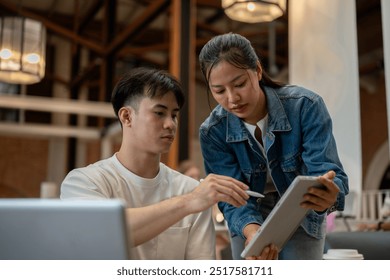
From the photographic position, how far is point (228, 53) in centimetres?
113

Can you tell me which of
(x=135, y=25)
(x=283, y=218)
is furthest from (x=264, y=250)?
(x=135, y=25)

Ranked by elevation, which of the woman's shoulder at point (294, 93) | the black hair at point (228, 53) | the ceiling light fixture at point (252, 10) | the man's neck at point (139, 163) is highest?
the ceiling light fixture at point (252, 10)

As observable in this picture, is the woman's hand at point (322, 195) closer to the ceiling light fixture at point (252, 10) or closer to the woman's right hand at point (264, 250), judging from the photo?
the woman's right hand at point (264, 250)


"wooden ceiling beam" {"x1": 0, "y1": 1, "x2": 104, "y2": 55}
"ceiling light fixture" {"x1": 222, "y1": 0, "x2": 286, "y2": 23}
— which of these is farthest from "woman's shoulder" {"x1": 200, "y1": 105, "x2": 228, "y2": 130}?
"wooden ceiling beam" {"x1": 0, "y1": 1, "x2": 104, "y2": 55}

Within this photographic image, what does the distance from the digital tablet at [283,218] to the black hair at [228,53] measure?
349 mm

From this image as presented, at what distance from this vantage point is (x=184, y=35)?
2.93 metres

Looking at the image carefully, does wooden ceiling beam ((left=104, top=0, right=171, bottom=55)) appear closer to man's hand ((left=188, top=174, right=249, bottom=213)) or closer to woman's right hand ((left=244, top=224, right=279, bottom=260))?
woman's right hand ((left=244, top=224, right=279, bottom=260))

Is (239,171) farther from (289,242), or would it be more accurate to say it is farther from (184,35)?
(184,35)

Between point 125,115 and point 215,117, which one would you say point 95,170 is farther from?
point 215,117

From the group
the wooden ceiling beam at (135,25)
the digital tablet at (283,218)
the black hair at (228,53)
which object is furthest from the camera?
the wooden ceiling beam at (135,25)

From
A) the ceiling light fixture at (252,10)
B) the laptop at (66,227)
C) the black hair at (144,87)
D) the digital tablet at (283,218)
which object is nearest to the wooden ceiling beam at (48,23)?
the ceiling light fixture at (252,10)

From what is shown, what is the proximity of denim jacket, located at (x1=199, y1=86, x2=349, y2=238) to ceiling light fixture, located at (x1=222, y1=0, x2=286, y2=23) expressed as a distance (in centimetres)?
98

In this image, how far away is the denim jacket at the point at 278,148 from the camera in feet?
3.74

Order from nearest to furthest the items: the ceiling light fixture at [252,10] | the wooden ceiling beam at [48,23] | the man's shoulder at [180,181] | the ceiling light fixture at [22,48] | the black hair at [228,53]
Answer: the black hair at [228,53], the man's shoulder at [180,181], the ceiling light fixture at [252,10], the wooden ceiling beam at [48,23], the ceiling light fixture at [22,48]
